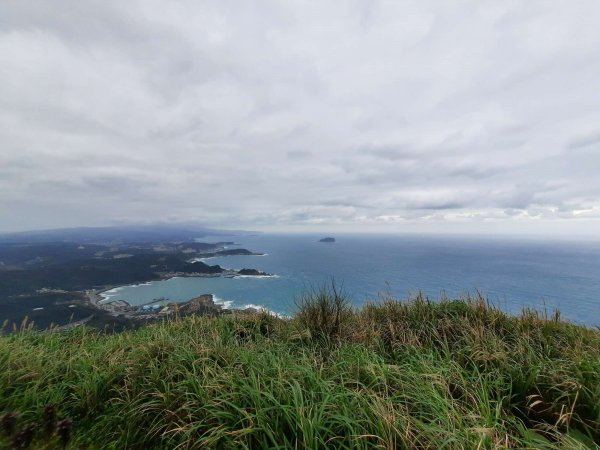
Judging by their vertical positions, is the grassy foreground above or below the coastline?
above

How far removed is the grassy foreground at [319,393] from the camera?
2.38m

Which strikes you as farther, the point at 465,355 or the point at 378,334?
the point at 378,334

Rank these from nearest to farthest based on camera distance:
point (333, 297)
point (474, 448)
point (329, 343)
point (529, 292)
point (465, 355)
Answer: point (474, 448)
point (465, 355)
point (329, 343)
point (333, 297)
point (529, 292)

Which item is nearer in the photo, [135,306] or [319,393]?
[319,393]

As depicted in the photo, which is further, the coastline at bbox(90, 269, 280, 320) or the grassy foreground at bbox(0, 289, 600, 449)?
the coastline at bbox(90, 269, 280, 320)

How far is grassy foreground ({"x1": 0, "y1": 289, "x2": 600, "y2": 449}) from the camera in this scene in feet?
7.82

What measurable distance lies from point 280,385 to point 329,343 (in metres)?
2.33

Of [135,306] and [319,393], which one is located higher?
[319,393]

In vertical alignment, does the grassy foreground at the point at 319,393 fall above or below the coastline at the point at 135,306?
above

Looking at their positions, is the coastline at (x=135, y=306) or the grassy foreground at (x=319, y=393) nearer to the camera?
the grassy foreground at (x=319, y=393)

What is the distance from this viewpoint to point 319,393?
2.97 m

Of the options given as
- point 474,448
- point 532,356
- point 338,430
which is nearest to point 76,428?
point 338,430

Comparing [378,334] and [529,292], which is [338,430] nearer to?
[378,334]

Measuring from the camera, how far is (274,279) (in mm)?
75500
